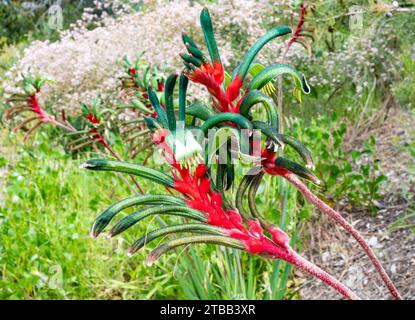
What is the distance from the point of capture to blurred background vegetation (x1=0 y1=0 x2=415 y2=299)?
5.24 ft

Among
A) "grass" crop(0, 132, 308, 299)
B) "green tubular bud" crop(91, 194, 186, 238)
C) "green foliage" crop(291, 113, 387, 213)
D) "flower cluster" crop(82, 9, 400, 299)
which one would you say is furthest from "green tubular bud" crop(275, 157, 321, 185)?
"green foliage" crop(291, 113, 387, 213)

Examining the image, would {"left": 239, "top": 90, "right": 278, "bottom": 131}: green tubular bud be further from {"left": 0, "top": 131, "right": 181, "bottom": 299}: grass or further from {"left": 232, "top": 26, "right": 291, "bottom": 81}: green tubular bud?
{"left": 0, "top": 131, "right": 181, "bottom": 299}: grass

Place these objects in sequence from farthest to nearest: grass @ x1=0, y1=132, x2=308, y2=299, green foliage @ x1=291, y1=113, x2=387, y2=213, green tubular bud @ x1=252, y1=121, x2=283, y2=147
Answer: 1. green foliage @ x1=291, y1=113, x2=387, y2=213
2. grass @ x1=0, y1=132, x2=308, y2=299
3. green tubular bud @ x1=252, y1=121, x2=283, y2=147

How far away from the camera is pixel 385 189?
6.40 feet

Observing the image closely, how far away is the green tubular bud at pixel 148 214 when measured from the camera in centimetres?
53

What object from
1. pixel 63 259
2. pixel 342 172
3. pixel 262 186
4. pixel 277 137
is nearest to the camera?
pixel 277 137

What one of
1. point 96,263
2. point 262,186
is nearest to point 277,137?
point 262,186

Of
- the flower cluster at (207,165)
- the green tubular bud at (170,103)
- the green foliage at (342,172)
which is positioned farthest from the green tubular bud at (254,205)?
the green foliage at (342,172)

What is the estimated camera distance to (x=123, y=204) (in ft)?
1.75

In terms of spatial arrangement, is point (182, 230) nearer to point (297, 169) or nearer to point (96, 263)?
point (297, 169)

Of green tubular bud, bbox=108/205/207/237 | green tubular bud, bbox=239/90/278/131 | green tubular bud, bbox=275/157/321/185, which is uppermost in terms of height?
green tubular bud, bbox=239/90/278/131

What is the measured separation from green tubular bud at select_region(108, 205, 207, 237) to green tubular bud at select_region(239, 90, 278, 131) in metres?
0.10

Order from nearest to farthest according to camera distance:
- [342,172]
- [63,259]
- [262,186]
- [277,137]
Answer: [277,137], [262,186], [63,259], [342,172]

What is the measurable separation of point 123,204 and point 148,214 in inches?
1.0
